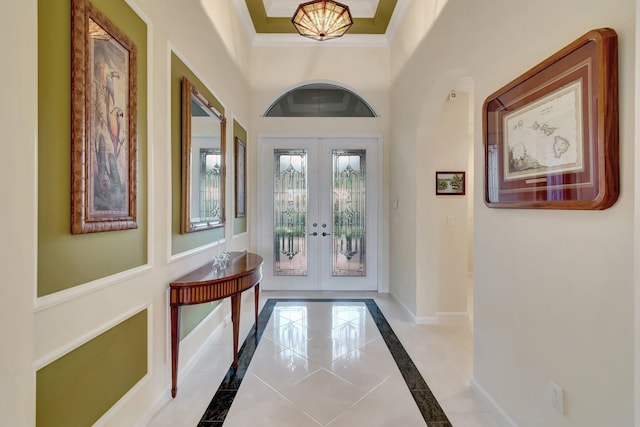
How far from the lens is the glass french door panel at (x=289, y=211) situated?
178 inches

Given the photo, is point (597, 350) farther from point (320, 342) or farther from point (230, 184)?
point (230, 184)

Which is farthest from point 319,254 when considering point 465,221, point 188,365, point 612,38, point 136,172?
point 612,38

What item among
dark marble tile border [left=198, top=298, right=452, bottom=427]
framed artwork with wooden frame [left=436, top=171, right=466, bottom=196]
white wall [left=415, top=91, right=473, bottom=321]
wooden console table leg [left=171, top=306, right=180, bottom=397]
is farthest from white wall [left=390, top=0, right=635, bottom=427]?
wooden console table leg [left=171, top=306, right=180, bottom=397]

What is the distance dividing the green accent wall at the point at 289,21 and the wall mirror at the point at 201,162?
1.82 metres

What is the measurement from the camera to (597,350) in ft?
3.80

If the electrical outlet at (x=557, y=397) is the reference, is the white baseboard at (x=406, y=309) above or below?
below

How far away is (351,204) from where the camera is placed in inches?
178

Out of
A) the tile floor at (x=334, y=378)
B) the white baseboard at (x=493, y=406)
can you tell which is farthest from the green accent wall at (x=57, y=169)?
the white baseboard at (x=493, y=406)

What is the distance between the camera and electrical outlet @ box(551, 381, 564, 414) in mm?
1329

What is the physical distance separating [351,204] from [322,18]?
241 centimetres

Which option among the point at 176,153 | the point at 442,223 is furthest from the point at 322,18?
the point at 442,223

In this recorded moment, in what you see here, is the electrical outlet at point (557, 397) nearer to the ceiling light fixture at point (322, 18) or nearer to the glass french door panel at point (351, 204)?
the glass french door panel at point (351, 204)

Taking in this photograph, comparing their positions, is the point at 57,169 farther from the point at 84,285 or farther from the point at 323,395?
the point at 323,395

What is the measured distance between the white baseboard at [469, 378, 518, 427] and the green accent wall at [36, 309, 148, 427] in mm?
2103
